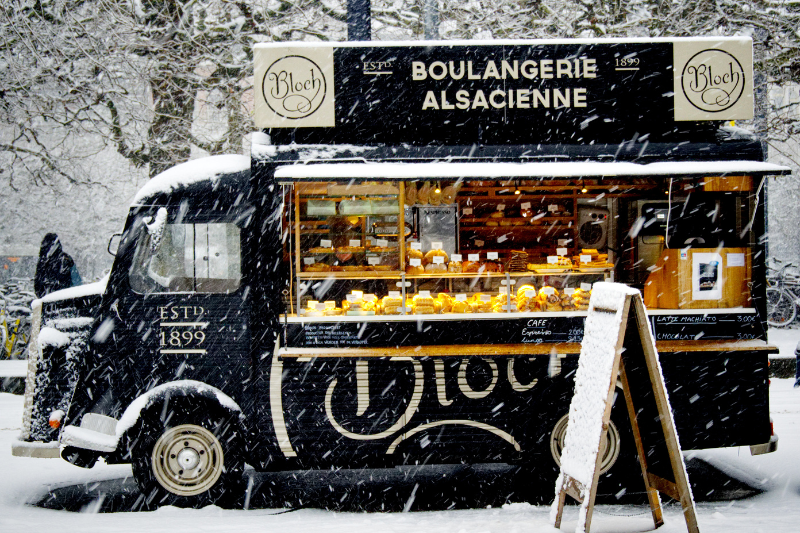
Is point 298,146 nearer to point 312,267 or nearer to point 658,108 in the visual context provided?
point 312,267

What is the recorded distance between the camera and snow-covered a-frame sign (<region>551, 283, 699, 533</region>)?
4.23m

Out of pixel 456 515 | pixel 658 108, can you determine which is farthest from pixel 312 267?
pixel 658 108

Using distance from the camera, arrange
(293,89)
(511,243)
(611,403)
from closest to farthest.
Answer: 1. (611,403)
2. (293,89)
3. (511,243)

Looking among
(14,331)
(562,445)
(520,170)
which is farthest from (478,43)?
(14,331)

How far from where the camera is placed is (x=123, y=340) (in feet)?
18.8

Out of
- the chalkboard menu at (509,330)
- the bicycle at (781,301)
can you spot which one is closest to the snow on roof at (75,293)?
the chalkboard menu at (509,330)

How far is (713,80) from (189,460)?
5492 millimetres

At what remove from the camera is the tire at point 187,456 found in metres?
5.62

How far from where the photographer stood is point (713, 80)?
598 centimetres

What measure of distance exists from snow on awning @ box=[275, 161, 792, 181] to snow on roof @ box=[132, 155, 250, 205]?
62 cm

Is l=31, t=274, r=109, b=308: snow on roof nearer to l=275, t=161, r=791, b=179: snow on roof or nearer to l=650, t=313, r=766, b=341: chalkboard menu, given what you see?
l=275, t=161, r=791, b=179: snow on roof

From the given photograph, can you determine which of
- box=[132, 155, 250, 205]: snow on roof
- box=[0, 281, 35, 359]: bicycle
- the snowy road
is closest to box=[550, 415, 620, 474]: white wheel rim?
the snowy road

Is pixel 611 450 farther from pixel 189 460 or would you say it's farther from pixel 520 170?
pixel 189 460

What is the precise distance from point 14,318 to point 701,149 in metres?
12.9
